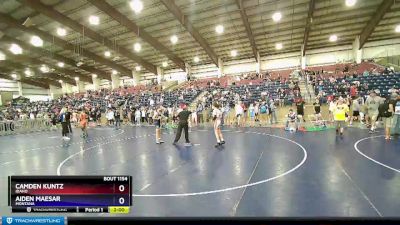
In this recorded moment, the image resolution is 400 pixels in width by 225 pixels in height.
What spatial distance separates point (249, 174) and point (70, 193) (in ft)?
16.9

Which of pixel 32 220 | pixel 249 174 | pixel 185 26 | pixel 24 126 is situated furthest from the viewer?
pixel 185 26

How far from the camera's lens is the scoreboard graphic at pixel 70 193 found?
179 cm

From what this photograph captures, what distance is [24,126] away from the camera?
22344 mm

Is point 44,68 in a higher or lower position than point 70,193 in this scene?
higher

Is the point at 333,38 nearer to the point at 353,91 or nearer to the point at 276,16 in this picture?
the point at 276,16

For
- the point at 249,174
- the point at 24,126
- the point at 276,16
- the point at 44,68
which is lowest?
the point at 249,174

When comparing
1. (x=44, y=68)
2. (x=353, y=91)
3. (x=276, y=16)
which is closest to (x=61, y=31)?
(x=44, y=68)

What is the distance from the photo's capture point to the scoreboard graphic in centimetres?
179

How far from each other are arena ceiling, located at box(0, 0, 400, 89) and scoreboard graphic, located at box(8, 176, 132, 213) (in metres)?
20.0

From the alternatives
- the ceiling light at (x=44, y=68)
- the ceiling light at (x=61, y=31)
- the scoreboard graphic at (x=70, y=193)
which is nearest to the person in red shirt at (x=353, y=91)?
the scoreboard graphic at (x=70, y=193)

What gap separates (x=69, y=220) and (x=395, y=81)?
1048 inches

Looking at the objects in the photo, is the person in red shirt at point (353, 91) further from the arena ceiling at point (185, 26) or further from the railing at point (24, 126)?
the railing at point (24, 126)

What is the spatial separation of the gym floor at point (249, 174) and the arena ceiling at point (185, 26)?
14.5 m

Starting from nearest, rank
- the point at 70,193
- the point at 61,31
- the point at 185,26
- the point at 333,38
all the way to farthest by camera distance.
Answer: the point at 70,193, the point at 185,26, the point at 61,31, the point at 333,38
